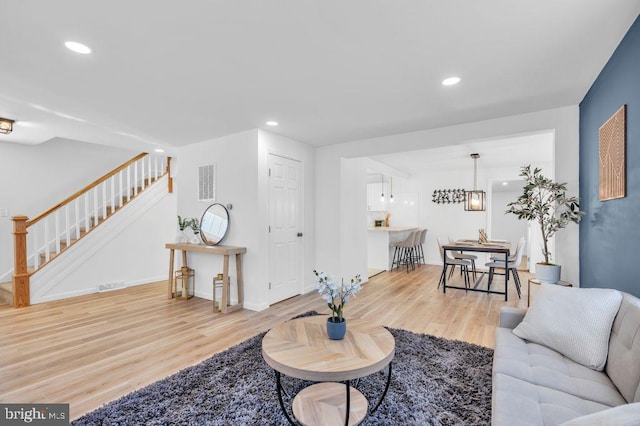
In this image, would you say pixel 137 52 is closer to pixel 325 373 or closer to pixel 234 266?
pixel 325 373

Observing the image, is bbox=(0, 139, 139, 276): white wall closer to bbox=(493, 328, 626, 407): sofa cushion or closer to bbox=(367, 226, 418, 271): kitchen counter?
bbox=(367, 226, 418, 271): kitchen counter

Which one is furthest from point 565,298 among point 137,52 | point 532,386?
point 137,52

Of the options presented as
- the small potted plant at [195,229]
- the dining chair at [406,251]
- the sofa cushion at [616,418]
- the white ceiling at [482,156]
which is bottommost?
the dining chair at [406,251]

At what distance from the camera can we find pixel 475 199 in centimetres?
656

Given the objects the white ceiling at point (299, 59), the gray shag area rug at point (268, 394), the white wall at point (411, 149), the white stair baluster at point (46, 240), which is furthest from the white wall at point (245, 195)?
the white stair baluster at point (46, 240)

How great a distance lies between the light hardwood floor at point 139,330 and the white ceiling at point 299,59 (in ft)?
7.84

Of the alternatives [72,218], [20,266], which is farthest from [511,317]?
[72,218]

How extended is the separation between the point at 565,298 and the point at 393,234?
547 centimetres

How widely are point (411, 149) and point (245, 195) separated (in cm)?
239

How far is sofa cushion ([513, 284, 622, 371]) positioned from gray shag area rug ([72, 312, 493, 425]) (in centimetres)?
54

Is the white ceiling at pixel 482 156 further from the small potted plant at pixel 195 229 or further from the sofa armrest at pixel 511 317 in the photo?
the small potted plant at pixel 195 229

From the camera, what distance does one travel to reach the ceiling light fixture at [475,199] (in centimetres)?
658

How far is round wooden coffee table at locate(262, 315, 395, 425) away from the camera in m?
1.57

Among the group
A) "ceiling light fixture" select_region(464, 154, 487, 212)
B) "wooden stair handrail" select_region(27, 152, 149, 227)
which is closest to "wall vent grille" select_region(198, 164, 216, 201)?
"wooden stair handrail" select_region(27, 152, 149, 227)
